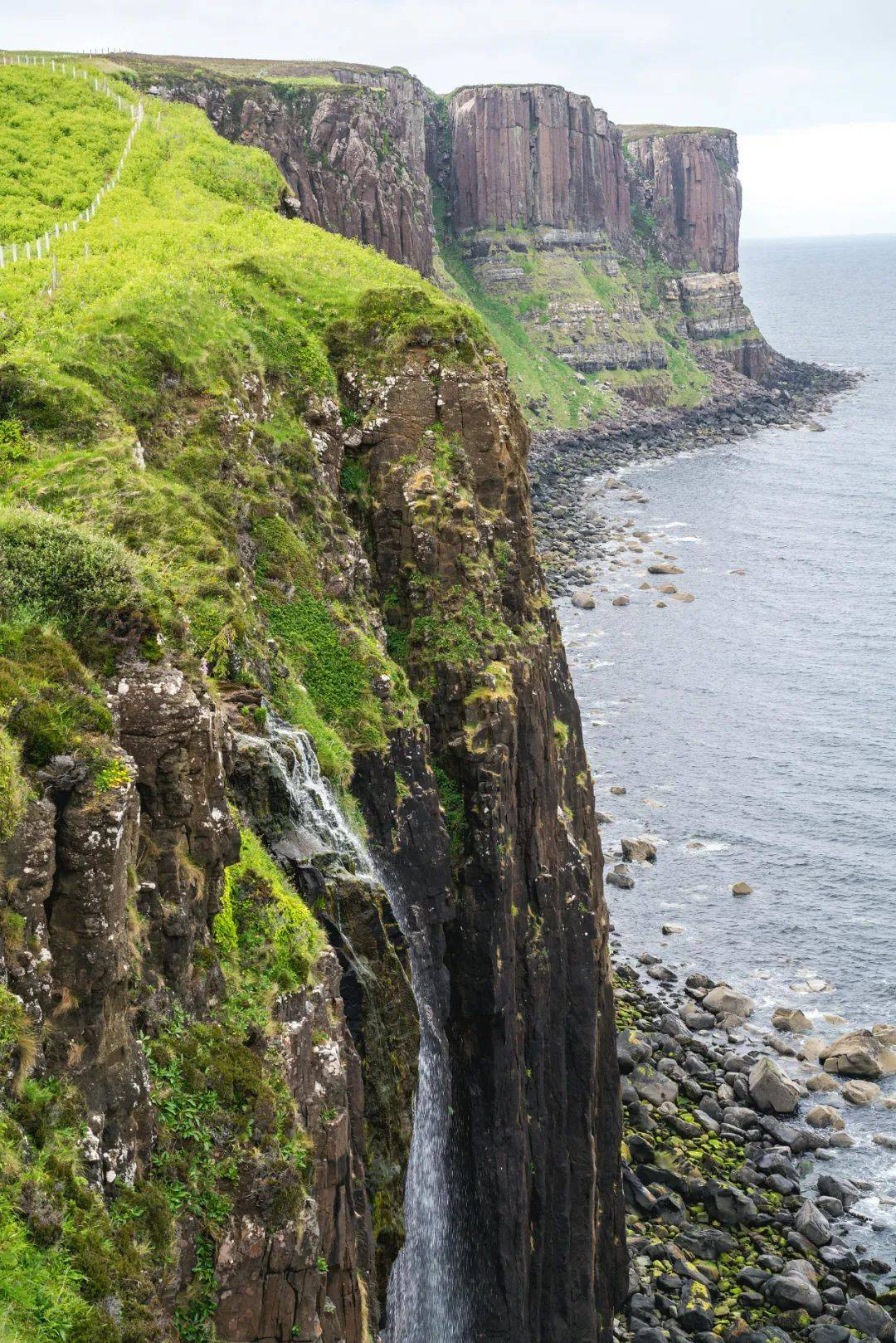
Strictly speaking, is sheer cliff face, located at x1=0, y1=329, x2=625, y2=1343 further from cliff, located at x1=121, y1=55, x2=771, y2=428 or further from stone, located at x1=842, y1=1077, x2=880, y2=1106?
cliff, located at x1=121, y1=55, x2=771, y2=428

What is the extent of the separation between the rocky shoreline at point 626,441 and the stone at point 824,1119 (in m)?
58.4

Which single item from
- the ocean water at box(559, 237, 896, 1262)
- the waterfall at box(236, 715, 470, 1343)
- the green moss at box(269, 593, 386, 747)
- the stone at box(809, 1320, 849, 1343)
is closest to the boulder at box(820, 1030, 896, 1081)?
the ocean water at box(559, 237, 896, 1262)

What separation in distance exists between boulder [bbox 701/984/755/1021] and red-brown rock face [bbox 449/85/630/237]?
148m

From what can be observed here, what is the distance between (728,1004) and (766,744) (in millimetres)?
25838

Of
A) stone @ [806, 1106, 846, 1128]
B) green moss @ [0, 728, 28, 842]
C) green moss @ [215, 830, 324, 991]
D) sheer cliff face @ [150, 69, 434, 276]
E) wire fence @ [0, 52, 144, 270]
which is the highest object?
sheer cliff face @ [150, 69, 434, 276]

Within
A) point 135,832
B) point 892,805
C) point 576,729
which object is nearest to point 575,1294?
point 576,729

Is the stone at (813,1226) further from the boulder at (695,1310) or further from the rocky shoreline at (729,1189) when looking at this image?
the boulder at (695,1310)

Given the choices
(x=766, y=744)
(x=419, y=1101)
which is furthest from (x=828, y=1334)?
(x=766, y=744)

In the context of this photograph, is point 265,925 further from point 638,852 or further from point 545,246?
point 545,246

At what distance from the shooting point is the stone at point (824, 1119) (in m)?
44.9

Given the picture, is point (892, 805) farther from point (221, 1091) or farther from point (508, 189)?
point (508, 189)

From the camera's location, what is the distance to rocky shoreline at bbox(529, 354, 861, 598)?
111 meters

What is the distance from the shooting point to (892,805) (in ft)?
216

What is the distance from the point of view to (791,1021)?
5038 cm
